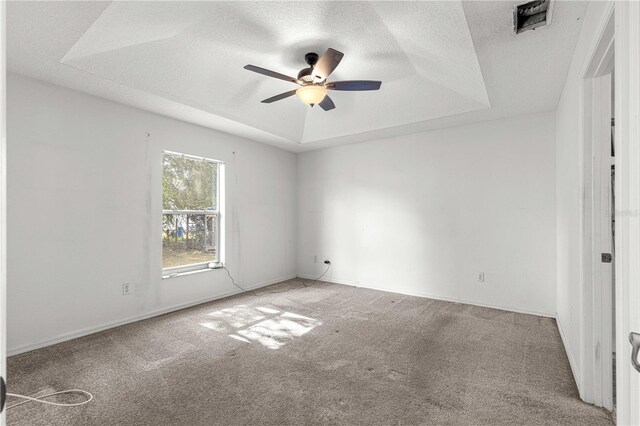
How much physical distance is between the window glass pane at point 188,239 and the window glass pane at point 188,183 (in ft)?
0.51

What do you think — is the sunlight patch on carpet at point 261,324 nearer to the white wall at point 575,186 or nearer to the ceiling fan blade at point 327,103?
the white wall at point 575,186

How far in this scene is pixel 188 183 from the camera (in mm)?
4234

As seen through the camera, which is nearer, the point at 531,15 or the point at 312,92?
the point at 531,15

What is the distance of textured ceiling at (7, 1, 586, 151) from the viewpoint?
2154mm

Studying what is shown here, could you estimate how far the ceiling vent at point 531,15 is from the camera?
187cm

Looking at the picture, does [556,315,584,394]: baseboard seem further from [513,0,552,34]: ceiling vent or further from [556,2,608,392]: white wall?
[513,0,552,34]: ceiling vent

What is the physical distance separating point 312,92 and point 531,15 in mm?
1608

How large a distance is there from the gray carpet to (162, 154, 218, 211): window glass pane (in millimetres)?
1461

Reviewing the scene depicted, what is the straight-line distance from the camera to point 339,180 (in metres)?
5.41

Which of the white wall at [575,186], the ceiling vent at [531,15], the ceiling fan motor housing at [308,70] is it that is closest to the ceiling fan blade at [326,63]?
the ceiling fan motor housing at [308,70]

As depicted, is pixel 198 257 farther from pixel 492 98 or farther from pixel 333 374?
pixel 492 98

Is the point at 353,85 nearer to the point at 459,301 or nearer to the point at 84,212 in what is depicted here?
the point at 84,212

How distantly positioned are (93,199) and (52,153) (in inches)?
21.4

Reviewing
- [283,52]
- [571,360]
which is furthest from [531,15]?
[571,360]
